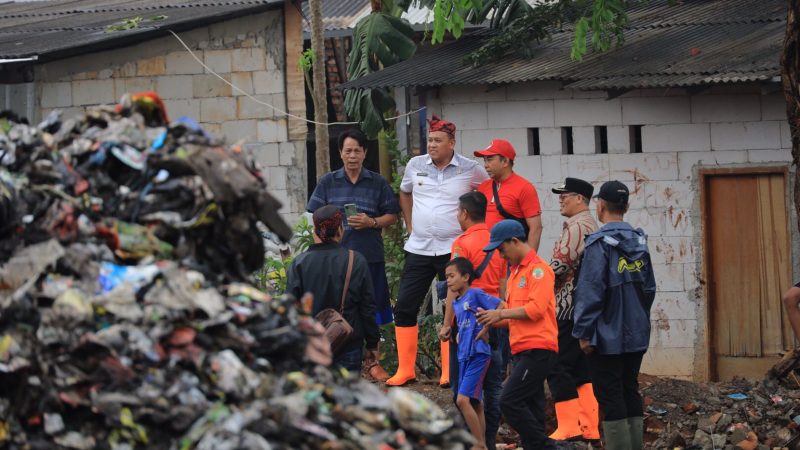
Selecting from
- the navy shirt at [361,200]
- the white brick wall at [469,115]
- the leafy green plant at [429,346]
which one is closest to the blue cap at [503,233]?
the navy shirt at [361,200]

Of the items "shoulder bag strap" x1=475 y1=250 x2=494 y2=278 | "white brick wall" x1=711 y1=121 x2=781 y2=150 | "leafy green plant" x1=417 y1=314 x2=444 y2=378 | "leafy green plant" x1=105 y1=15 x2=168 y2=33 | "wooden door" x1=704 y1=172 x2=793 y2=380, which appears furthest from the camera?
"leafy green plant" x1=105 y1=15 x2=168 y2=33

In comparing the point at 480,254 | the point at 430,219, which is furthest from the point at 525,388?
the point at 430,219

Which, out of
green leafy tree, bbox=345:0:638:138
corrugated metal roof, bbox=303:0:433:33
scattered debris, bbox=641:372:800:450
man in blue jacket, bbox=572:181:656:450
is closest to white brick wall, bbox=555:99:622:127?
green leafy tree, bbox=345:0:638:138

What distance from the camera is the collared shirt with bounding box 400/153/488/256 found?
32.7 ft

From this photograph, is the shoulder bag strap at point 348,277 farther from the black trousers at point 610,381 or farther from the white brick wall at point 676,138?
the white brick wall at point 676,138

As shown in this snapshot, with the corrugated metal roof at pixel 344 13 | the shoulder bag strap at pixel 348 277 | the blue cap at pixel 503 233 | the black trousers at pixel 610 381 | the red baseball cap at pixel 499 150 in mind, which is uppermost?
the corrugated metal roof at pixel 344 13

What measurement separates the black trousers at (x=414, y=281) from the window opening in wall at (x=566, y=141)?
10.1 feet

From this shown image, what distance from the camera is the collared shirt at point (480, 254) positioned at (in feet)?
29.5

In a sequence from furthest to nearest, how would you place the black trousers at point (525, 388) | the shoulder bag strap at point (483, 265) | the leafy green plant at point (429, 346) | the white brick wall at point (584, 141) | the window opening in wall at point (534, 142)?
1. the window opening in wall at point (534, 142)
2. the white brick wall at point (584, 141)
3. the leafy green plant at point (429, 346)
4. the shoulder bag strap at point (483, 265)
5. the black trousers at point (525, 388)

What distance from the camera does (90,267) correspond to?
473 centimetres

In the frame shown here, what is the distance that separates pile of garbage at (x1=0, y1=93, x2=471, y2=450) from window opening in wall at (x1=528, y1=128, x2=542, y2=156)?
7.87m

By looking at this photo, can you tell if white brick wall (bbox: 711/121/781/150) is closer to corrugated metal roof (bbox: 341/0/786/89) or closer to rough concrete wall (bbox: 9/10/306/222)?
corrugated metal roof (bbox: 341/0/786/89)

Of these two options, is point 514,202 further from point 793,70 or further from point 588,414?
point 793,70

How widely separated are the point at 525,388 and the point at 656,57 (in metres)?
4.89
